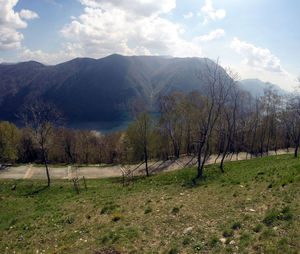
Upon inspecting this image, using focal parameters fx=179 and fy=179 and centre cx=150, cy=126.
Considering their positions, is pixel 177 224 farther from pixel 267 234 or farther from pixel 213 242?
pixel 267 234

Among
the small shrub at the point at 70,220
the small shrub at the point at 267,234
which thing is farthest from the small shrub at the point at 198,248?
the small shrub at the point at 70,220

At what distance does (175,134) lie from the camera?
45094 mm

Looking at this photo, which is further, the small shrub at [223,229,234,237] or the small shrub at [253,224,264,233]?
the small shrub at [223,229,234,237]

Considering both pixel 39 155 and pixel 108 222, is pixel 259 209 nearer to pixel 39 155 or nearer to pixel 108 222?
pixel 108 222

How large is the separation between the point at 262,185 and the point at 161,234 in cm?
840

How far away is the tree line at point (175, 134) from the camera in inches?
1163

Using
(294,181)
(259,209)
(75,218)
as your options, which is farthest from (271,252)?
(75,218)

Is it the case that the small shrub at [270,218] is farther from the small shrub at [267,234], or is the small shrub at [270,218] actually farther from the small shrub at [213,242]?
the small shrub at [213,242]

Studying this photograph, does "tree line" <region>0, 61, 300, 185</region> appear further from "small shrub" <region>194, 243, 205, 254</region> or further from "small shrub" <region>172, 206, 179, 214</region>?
"small shrub" <region>194, 243, 205, 254</region>

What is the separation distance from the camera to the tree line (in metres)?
29.5

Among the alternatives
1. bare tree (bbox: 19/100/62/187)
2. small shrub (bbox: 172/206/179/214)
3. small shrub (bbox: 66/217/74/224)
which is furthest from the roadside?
small shrub (bbox: 172/206/179/214)

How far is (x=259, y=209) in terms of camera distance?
9.07 m

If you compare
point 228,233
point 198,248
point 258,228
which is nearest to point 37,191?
point 198,248

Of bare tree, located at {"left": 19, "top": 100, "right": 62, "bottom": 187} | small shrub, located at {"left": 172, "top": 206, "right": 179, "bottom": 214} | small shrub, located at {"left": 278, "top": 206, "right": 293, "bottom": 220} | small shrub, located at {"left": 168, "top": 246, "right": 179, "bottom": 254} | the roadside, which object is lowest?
the roadside
